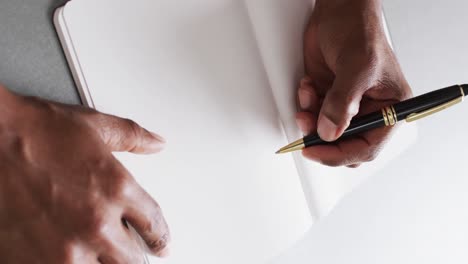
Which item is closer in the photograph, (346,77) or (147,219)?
(147,219)

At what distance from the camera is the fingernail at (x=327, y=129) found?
57 centimetres

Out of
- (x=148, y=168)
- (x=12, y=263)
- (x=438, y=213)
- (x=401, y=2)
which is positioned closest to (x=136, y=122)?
(x=148, y=168)

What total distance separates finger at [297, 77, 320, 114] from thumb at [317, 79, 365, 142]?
0.02 metres

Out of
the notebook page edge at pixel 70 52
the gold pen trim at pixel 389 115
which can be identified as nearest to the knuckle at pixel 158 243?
the notebook page edge at pixel 70 52

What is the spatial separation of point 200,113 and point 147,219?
0.12m

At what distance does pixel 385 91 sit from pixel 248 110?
145 millimetres

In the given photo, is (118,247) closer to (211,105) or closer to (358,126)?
(211,105)

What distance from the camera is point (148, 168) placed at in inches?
19.6

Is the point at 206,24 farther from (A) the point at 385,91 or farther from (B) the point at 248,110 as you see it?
(A) the point at 385,91

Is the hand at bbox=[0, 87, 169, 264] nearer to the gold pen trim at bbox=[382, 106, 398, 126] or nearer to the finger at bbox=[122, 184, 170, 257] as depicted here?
the finger at bbox=[122, 184, 170, 257]

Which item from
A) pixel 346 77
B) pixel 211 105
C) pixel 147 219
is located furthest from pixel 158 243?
pixel 346 77

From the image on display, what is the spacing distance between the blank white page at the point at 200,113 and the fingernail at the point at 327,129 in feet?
0.14

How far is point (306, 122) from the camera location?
59cm

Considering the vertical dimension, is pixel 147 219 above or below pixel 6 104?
below
